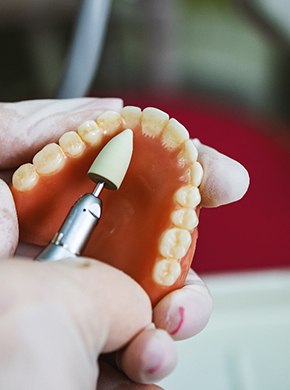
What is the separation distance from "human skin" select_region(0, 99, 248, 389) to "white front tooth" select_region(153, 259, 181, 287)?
21mm

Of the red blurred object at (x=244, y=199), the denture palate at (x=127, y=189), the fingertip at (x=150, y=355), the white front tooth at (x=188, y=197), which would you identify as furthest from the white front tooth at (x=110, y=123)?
the red blurred object at (x=244, y=199)

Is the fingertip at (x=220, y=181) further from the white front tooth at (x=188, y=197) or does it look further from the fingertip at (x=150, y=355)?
the fingertip at (x=150, y=355)

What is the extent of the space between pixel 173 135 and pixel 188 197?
0.07m

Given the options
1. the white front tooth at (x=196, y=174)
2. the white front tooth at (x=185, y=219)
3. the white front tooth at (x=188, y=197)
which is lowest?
the white front tooth at (x=185, y=219)

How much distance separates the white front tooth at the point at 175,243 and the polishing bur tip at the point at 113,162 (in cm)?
7

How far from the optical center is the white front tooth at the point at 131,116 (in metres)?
0.72

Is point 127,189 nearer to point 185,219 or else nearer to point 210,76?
point 185,219

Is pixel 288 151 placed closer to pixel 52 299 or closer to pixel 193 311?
pixel 193 311

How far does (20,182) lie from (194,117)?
91 cm

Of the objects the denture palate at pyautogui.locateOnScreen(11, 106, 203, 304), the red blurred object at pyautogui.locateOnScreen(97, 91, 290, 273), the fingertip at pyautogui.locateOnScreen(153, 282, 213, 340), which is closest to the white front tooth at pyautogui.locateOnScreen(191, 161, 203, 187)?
the denture palate at pyautogui.locateOnScreen(11, 106, 203, 304)

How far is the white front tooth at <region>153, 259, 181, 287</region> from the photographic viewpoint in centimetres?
64

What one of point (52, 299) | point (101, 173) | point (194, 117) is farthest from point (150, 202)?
point (194, 117)

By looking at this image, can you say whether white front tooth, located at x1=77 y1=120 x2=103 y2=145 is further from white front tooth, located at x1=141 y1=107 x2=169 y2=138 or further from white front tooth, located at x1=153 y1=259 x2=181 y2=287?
white front tooth, located at x1=153 y1=259 x2=181 y2=287

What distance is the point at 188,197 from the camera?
663 millimetres
